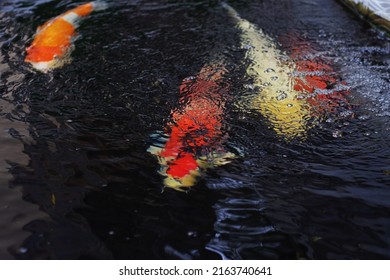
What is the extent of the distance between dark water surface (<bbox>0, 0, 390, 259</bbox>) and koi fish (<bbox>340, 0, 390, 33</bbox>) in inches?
35.2

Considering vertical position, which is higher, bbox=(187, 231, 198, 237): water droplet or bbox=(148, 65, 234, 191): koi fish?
bbox=(148, 65, 234, 191): koi fish

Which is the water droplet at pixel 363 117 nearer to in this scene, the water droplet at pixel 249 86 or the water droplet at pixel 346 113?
the water droplet at pixel 346 113

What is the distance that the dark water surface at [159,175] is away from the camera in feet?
9.28

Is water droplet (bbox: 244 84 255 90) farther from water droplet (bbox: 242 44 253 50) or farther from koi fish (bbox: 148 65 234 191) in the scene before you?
water droplet (bbox: 242 44 253 50)

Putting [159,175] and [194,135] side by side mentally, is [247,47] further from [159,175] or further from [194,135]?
[159,175]

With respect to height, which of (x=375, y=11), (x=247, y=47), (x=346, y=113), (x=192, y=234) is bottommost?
(x=192, y=234)

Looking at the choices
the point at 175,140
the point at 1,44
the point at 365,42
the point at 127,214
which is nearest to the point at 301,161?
the point at 175,140

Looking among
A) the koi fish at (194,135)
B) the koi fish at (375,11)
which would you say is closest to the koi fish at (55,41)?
the koi fish at (194,135)

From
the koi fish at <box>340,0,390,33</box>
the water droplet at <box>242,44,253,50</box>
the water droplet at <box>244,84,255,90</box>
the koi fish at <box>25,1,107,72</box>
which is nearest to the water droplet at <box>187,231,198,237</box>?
the water droplet at <box>244,84,255,90</box>

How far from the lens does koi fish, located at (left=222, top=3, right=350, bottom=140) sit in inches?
164

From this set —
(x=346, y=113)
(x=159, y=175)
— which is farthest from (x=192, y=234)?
(x=346, y=113)

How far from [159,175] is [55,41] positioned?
3677mm

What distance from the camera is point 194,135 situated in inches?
154

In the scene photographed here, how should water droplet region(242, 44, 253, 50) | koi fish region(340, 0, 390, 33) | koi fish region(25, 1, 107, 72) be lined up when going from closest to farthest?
1. koi fish region(25, 1, 107, 72)
2. water droplet region(242, 44, 253, 50)
3. koi fish region(340, 0, 390, 33)
